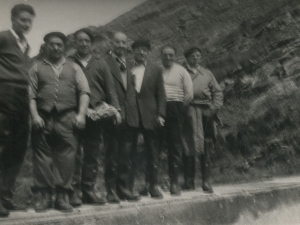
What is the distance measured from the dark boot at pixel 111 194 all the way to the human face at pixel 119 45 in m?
1.25

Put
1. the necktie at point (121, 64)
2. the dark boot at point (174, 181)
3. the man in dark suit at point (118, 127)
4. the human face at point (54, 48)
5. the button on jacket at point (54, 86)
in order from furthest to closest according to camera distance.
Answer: the dark boot at point (174, 181) < the necktie at point (121, 64) < the man in dark suit at point (118, 127) < the human face at point (54, 48) < the button on jacket at point (54, 86)

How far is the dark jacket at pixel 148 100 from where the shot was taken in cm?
500

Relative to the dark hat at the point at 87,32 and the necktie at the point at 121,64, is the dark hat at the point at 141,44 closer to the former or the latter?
the necktie at the point at 121,64

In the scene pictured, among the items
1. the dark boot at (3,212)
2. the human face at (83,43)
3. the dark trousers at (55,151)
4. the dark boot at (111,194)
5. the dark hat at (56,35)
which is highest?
the dark hat at (56,35)

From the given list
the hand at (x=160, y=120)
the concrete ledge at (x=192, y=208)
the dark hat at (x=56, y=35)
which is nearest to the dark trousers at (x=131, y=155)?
the hand at (x=160, y=120)

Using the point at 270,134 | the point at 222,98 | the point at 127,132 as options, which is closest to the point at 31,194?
the point at 127,132

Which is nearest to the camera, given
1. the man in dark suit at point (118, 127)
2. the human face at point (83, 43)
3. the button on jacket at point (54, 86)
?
the button on jacket at point (54, 86)

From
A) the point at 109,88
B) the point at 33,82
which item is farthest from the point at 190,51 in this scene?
the point at 33,82

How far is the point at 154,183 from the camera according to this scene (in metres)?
5.13

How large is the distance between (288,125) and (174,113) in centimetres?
182

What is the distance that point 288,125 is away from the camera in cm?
639

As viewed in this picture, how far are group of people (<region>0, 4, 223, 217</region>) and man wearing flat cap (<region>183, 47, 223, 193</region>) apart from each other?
0.01 m

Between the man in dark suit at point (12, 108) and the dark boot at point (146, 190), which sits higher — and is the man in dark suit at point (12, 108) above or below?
above

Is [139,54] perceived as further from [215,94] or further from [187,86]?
[215,94]
